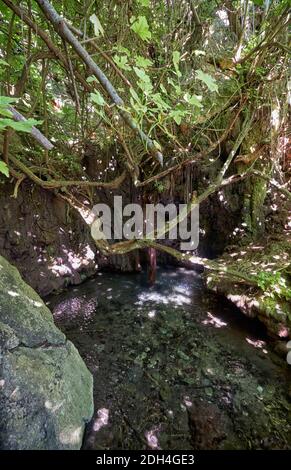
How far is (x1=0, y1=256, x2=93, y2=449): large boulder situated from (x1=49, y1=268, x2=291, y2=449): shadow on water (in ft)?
1.11

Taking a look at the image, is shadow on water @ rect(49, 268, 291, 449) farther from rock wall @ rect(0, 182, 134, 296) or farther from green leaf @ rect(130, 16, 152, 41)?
green leaf @ rect(130, 16, 152, 41)

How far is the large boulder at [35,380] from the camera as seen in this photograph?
70.7 inches

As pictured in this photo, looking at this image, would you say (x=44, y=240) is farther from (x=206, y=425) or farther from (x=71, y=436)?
(x=206, y=425)

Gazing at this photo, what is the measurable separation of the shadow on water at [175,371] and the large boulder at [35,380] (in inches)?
13.3

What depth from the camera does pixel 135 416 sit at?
2434mm

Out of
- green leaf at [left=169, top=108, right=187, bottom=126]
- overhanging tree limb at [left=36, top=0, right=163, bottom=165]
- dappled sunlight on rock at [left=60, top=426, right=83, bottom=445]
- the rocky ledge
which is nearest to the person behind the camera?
overhanging tree limb at [left=36, top=0, right=163, bottom=165]

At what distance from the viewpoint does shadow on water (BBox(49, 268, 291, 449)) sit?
2303 mm

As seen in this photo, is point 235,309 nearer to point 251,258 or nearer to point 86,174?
point 251,258

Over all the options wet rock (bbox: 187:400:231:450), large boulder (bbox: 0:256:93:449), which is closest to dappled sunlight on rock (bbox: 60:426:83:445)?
large boulder (bbox: 0:256:93:449)

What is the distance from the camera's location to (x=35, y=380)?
1950mm

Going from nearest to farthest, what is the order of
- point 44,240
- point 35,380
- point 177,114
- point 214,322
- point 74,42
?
1. point 74,42
2. point 177,114
3. point 35,380
4. point 214,322
5. point 44,240

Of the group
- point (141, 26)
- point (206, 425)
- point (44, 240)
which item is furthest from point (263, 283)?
point (44, 240)

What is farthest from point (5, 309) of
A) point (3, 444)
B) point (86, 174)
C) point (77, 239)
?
point (86, 174)

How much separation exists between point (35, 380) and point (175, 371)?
1.58 meters
